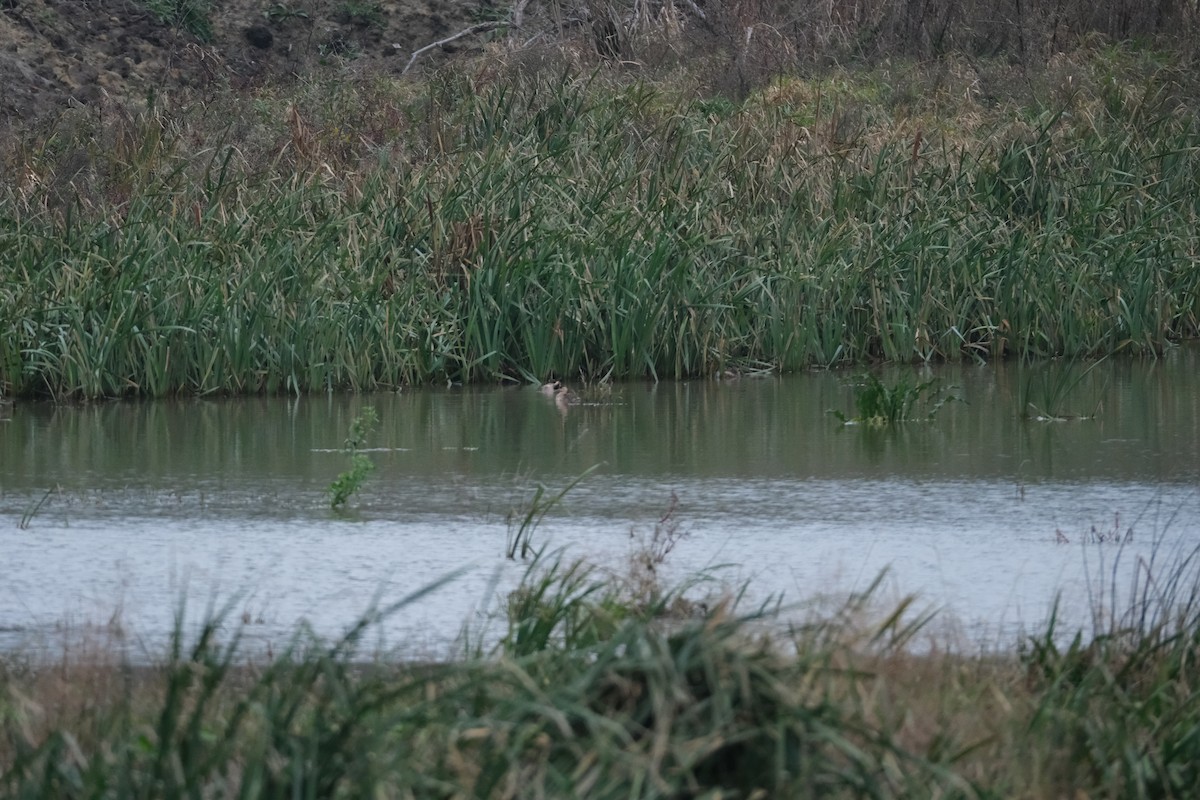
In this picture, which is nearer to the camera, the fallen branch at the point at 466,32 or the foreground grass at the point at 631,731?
the foreground grass at the point at 631,731

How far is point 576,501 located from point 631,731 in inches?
139

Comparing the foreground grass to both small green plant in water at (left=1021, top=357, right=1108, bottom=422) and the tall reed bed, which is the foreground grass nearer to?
small green plant in water at (left=1021, top=357, right=1108, bottom=422)

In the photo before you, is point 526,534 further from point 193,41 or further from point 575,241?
point 193,41

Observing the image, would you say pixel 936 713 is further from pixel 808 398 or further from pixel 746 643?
pixel 808 398

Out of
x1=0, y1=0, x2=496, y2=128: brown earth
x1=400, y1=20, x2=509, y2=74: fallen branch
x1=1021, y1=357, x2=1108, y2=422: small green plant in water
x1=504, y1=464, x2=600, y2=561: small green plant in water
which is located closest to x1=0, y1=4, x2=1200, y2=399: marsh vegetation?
x1=1021, y1=357, x2=1108, y2=422: small green plant in water

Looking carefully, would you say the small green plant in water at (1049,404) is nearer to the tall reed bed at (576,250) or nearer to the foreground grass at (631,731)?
the tall reed bed at (576,250)

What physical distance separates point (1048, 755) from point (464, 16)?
2114 centimetres

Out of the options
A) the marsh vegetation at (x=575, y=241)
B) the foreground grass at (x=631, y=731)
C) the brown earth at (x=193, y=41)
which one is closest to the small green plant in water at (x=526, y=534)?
the foreground grass at (x=631, y=731)

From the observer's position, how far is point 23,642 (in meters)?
4.22

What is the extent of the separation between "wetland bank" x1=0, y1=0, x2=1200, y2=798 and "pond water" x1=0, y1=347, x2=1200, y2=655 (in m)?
0.03

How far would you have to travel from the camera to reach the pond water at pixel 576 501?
15.5 feet

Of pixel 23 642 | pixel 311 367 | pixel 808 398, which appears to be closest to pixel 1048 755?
pixel 23 642

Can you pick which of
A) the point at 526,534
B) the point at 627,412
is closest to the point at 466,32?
the point at 627,412

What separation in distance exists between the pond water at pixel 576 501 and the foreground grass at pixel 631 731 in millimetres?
741
